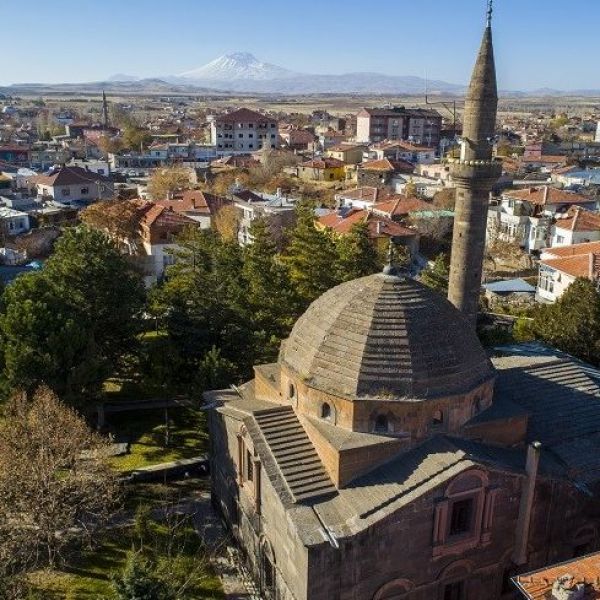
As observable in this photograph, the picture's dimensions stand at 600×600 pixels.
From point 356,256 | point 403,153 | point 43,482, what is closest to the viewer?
point 43,482

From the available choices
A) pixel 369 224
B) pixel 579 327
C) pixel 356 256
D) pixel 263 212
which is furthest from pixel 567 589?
pixel 263 212

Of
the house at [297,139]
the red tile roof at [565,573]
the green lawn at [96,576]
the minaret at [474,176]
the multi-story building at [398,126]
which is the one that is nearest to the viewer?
the red tile roof at [565,573]

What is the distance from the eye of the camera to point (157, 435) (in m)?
34.2

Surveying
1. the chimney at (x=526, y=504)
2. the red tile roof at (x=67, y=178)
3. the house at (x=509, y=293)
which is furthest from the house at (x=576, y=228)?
the red tile roof at (x=67, y=178)

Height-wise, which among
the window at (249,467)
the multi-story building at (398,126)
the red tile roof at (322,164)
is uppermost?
the multi-story building at (398,126)

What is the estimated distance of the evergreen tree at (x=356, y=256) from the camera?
134 feet

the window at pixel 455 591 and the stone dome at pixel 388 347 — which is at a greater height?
the stone dome at pixel 388 347

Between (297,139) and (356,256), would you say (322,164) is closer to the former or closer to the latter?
(297,139)

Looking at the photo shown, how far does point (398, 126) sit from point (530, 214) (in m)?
91.1

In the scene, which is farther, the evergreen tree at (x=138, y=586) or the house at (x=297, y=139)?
the house at (x=297, y=139)

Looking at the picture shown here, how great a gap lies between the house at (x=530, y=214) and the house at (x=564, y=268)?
11.4 meters

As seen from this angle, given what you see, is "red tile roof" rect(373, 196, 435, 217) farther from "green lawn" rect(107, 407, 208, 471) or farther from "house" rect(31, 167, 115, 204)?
"green lawn" rect(107, 407, 208, 471)

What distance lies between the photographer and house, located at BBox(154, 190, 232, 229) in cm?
6894

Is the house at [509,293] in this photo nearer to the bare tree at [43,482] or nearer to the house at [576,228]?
the house at [576,228]
